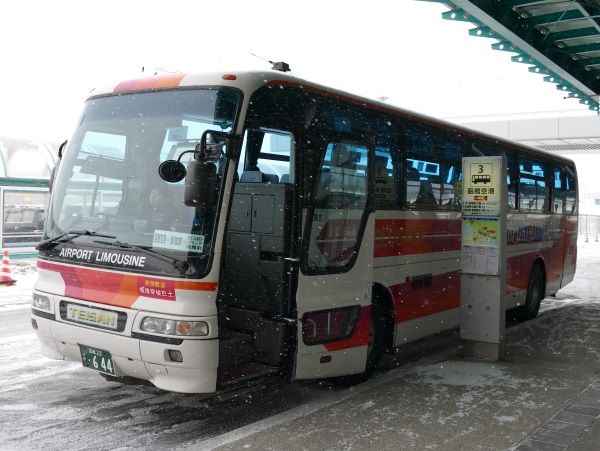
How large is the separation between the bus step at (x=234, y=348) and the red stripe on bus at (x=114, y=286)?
633 mm

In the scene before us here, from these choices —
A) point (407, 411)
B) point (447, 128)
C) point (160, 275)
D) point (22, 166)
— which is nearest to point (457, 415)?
point (407, 411)

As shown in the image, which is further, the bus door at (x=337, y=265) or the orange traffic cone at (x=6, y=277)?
the orange traffic cone at (x=6, y=277)

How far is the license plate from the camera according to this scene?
19.0ft

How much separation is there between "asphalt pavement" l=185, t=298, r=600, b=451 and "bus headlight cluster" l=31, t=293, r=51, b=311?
2.06 m

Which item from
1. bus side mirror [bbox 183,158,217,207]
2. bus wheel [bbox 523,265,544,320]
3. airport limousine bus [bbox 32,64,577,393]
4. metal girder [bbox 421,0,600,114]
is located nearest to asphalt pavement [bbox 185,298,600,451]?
airport limousine bus [bbox 32,64,577,393]

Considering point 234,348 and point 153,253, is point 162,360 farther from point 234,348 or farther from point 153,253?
point 153,253

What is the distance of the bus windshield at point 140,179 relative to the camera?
5625 mm

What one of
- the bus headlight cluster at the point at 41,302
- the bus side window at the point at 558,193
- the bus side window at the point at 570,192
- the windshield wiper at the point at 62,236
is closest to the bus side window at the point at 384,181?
the windshield wiper at the point at 62,236

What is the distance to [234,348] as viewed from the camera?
5.97 meters

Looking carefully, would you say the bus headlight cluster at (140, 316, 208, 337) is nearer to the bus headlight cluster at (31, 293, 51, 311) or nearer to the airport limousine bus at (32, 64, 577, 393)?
the airport limousine bus at (32, 64, 577, 393)

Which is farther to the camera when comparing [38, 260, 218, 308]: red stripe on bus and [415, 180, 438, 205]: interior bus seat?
[415, 180, 438, 205]: interior bus seat

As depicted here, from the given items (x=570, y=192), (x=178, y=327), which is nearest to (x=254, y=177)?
(x=178, y=327)

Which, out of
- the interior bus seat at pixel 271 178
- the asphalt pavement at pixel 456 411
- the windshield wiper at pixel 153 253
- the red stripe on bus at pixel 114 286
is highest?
the interior bus seat at pixel 271 178

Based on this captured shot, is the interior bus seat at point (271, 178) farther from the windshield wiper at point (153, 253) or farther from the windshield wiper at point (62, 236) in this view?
the windshield wiper at point (62, 236)
